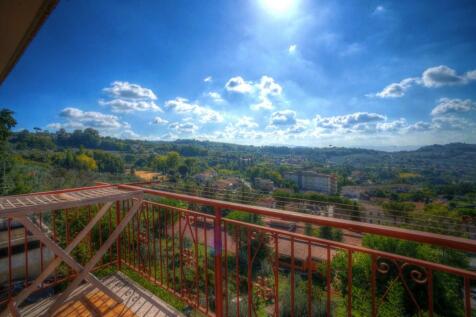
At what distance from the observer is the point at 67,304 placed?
1.94 metres

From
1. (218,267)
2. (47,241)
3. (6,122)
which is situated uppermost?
(6,122)

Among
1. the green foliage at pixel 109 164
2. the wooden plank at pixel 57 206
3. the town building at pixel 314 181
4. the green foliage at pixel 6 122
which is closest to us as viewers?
the wooden plank at pixel 57 206

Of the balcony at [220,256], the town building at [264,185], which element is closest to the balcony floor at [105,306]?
the balcony at [220,256]

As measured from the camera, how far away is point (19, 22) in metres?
1.24

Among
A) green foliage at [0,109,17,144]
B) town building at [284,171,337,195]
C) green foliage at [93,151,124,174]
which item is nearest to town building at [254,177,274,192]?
town building at [284,171,337,195]

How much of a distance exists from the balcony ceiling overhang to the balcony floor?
75.1 inches

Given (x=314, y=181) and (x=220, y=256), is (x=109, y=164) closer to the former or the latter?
(x=314, y=181)

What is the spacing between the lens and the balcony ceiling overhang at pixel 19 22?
1.10m

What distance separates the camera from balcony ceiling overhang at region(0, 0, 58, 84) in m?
1.10

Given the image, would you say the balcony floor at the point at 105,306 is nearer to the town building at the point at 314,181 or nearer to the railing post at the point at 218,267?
the railing post at the point at 218,267

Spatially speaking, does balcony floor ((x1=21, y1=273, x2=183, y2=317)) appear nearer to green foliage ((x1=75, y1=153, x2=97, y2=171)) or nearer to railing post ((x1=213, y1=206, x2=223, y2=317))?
railing post ((x1=213, y1=206, x2=223, y2=317))

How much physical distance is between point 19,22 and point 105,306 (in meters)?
2.13

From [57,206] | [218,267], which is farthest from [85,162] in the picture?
[218,267]

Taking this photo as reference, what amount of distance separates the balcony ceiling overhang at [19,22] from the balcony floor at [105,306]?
75.1 inches
